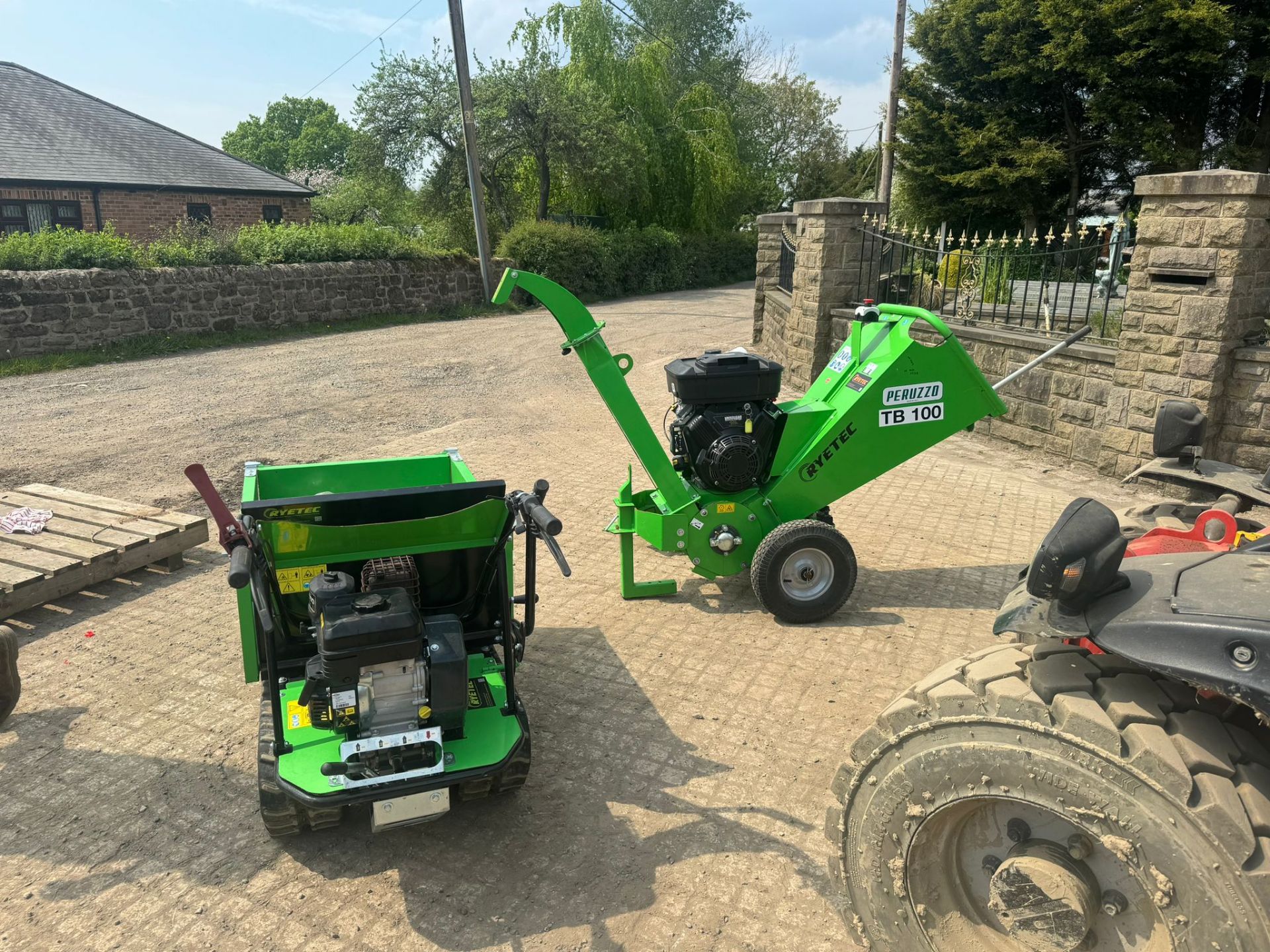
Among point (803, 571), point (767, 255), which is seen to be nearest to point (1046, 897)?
point (803, 571)

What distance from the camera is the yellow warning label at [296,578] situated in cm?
322

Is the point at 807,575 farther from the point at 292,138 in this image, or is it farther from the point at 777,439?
the point at 292,138

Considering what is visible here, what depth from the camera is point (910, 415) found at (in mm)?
4871

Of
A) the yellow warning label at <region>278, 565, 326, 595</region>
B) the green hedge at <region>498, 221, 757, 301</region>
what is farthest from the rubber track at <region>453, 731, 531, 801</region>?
the green hedge at <region>498, 221, 757, 301</region>

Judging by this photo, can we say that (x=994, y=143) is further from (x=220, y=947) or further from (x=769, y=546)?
(x=220, y=947)

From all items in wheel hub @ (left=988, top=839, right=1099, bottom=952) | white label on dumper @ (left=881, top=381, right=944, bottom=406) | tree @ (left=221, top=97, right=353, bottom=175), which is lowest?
wheel hub @ (left=988, top=839, right=1099, bottom=952)

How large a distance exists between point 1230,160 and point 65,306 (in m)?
21.0

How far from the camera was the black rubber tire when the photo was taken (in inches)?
121

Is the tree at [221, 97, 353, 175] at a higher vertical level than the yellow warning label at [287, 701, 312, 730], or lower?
higher

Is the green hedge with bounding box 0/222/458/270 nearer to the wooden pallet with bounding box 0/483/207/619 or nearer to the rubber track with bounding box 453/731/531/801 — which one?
the wooden pallet with bounding box 0/483/207/619

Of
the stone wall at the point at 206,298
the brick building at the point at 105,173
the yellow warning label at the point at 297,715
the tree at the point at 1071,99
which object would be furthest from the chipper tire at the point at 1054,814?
the brick building at the point at 105,173

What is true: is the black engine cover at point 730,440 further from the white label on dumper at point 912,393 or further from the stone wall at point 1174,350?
the stone wall at point 1174,350

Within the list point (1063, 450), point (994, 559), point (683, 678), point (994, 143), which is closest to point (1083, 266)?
point (1063, 450)

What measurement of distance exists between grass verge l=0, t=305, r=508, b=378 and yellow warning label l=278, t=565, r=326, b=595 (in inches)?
443
